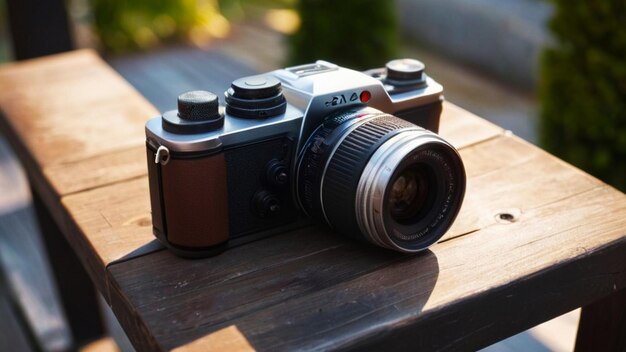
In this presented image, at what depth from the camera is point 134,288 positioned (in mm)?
883

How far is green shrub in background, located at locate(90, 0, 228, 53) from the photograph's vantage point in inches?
140

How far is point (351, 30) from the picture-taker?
2.78 meters

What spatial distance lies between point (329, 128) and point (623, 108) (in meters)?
1.33

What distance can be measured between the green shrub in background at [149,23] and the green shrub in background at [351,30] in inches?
40.1

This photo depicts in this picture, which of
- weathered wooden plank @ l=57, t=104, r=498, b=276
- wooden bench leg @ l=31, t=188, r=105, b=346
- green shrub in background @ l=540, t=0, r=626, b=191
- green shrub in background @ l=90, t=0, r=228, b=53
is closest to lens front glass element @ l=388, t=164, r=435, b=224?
weathered wooden plank @ l=57, t=104, r=498, b=276

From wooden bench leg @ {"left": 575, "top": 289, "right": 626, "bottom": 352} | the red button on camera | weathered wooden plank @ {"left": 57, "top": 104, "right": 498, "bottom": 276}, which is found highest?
the red button on camera

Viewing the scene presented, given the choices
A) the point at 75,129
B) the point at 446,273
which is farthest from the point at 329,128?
the point at 75,129

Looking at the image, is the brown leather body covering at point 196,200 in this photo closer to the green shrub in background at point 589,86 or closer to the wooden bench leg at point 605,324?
the wooden bench leg at point 605,324

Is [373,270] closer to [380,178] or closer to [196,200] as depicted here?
[380,178]

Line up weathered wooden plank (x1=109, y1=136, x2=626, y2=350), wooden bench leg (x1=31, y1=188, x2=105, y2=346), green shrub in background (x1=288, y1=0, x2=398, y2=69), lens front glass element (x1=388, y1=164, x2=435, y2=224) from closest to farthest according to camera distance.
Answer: weathered wooden plank (x1=109, y1=136, x2=626, y2=350)
lens front glass element (x1=388, y1=164, x2=435, y2=224)
wooden bench leg (x1=31, y1=188, x2=105, y2=346)
green shrub in background (x1=288, y1=0, x2=398, y2=69)

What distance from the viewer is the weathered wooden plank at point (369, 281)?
821 millimetres

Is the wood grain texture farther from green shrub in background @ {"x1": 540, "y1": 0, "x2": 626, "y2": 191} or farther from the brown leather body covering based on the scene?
green shrub in background @ {"x1": 540, "y1": 0, "x2": 626, "y2": 191}

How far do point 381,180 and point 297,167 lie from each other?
136mm

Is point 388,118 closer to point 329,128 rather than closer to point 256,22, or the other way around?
point 329,128
